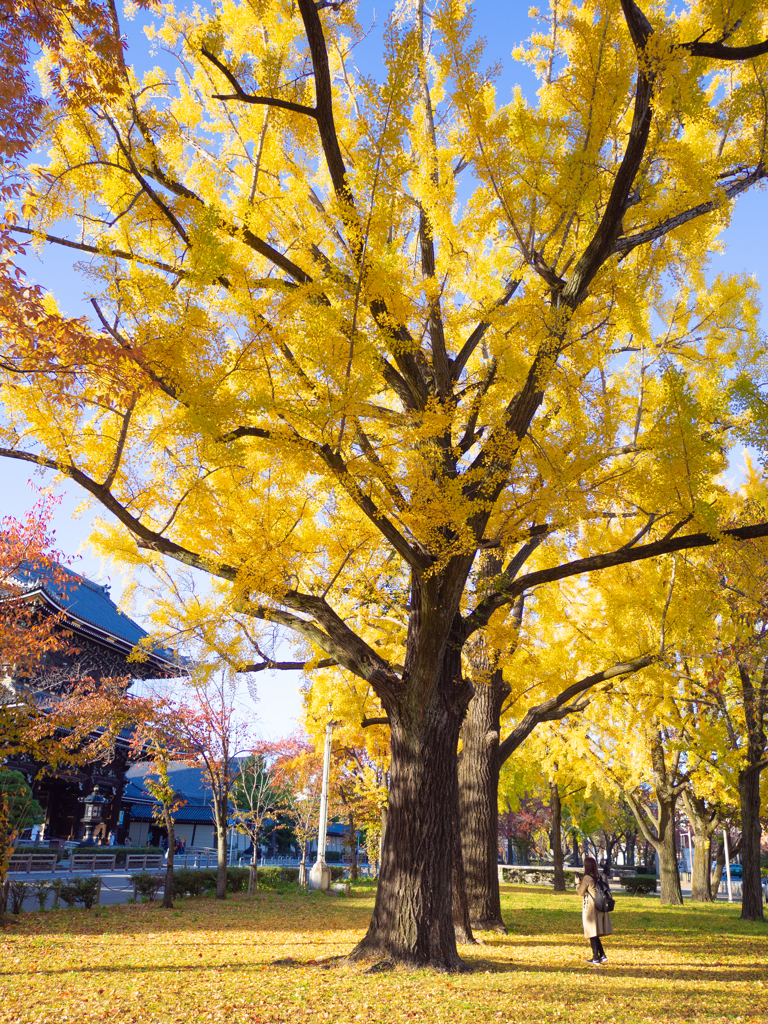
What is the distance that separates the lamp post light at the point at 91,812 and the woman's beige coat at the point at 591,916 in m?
20.0

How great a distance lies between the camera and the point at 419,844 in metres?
5.95

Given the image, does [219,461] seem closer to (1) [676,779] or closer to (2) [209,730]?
(2) [209,730]

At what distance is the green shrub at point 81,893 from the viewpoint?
38.0ft

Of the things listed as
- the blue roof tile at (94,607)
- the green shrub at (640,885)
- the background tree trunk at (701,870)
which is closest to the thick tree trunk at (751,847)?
the background tree trunk at (701,870)

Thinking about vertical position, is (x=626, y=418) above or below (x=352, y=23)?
below

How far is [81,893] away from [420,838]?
8838 mm

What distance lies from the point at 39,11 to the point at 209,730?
1502 cm

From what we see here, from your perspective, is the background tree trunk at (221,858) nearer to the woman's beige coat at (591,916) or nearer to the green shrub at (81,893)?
the green shrub at (81,893)

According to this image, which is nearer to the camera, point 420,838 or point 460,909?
point 420,838

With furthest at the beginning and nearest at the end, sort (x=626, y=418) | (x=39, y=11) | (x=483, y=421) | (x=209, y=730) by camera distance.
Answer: (x=209, y=730) < (x=626, y=418) < (x=483, y=421) < (x=39, y=11)

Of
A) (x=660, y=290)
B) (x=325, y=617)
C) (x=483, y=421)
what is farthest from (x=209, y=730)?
(x=660, y=290)

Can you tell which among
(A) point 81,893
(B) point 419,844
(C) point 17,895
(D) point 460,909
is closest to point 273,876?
(A) point 81,893

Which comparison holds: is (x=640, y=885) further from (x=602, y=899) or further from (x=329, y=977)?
(x=329, y=977)

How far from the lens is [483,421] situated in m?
7.25
